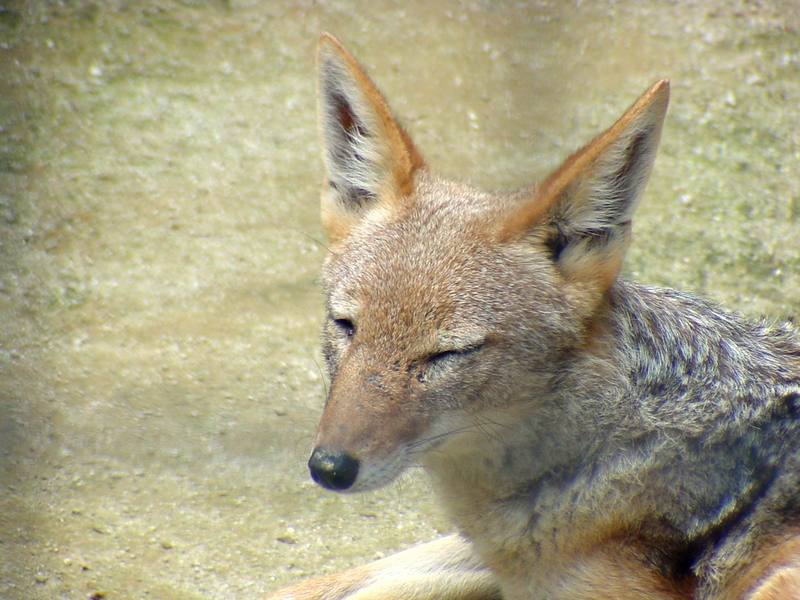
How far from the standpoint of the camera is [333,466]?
12.7ft

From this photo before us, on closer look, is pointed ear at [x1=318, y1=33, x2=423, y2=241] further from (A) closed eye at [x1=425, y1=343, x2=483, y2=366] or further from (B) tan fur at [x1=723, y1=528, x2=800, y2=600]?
(B) tan fur at [x1=723, y1=528, x2=800, y2=600]

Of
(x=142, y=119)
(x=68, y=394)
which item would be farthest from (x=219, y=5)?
(x=68, y=394)

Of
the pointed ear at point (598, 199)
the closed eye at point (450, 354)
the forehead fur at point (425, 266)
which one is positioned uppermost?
the pointed ear at point (598, 199)

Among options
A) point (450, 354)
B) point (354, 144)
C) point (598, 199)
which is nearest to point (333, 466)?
point (450, 354)

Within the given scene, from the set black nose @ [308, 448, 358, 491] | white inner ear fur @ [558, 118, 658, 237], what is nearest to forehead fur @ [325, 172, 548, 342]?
white inner ear fur @ [558, 118, 658, 237]

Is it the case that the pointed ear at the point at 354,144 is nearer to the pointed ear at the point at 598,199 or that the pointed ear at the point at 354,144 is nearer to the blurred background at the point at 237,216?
the pointed ear at the point at 598,199

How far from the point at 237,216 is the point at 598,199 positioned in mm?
4174

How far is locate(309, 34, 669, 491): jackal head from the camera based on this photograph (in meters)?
3.99

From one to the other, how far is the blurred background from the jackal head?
1.49 meters

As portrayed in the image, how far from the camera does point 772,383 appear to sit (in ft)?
15.0

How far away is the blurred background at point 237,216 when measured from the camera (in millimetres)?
5844

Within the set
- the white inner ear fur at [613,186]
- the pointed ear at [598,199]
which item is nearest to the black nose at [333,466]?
the pointed ear at [598,199]

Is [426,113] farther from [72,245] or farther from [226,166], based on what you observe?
[72,245]

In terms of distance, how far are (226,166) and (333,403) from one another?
14.9 feet
